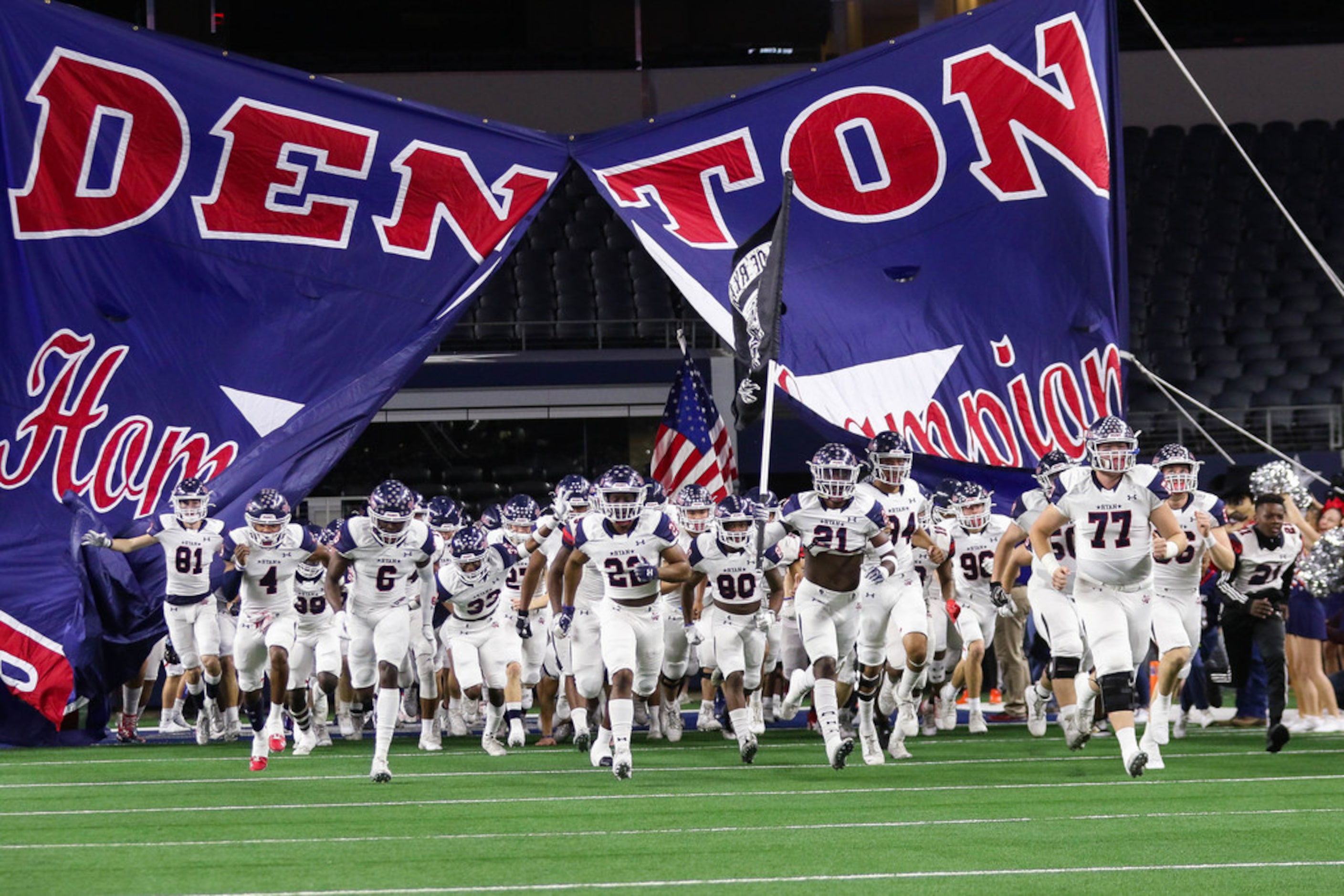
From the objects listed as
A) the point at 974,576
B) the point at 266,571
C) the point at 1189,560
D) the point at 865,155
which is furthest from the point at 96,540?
the point at 1189,560

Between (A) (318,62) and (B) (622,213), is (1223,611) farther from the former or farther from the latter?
(A) (318,62)

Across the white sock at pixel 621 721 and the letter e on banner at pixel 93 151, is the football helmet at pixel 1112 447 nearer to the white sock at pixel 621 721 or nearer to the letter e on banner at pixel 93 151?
the white sock at pixel 621 721

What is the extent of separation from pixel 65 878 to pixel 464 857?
1485 mm

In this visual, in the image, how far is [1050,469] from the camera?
12328 millimetres

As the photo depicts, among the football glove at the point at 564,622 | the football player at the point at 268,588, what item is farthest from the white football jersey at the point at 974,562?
the football player at the point at 268,588

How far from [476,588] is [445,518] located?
103cm

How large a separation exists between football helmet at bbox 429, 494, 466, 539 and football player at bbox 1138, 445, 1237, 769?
193 inches

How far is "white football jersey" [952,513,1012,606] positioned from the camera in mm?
13203

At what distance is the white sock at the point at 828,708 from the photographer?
404 inches

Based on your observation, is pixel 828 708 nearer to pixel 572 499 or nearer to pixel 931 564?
pixel 931 564

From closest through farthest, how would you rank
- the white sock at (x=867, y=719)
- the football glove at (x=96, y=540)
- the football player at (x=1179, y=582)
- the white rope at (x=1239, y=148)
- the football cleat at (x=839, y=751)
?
the football cleat at (x=839, y=751) → the football player at (x=1179, y=582) → the white sock at (x=867, y=719) → the white rope at (x=1239, y=148) → the football glove at (x=96, y=540)

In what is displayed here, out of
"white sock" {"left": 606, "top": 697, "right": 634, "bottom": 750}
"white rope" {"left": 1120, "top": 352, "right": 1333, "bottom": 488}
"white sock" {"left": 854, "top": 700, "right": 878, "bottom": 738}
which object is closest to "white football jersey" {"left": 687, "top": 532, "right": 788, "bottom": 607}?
"white sock" {"left": 854, "top": 700, "right": 878, "bottom": 738}

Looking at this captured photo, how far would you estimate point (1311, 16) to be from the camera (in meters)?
29.0

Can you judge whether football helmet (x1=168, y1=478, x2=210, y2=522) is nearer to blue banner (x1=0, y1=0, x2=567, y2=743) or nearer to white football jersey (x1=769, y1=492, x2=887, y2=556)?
blue banner (x1=0, y1=0, x2=567, y2=743)
